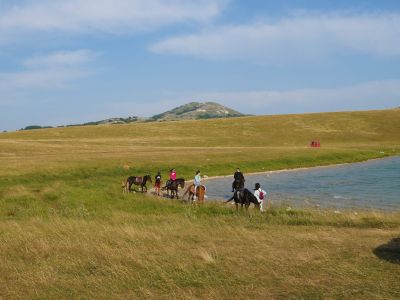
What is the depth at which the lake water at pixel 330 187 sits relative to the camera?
30.9 meters

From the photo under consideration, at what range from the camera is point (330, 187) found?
134ft

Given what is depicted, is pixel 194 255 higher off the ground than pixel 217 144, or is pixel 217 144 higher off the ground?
pixel 194 255

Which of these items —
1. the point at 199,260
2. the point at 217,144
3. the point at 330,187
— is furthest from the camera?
the point at 217,144

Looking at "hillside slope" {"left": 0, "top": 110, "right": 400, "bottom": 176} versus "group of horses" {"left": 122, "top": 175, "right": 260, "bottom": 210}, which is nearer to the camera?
"group of horses" {"left": 122, "top": 175, "right": 260, "bottom": 210}

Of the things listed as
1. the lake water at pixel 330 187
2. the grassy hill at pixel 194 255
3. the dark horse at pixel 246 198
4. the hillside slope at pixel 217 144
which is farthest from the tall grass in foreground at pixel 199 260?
the hillside slope at pixel 217 144

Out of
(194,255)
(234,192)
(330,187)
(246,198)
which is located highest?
(194,255)

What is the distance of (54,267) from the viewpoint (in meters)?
11.1

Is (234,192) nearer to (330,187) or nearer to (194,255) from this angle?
(330,187)

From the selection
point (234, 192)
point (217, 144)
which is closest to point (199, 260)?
point (234, 192)

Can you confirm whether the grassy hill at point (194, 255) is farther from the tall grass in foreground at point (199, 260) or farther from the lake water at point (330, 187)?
the lake water at point (330, 187)

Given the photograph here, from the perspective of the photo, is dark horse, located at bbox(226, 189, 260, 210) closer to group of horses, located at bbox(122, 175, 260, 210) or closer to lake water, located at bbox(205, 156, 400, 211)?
group of horses, located at bbox(122, 175, 260, 210)

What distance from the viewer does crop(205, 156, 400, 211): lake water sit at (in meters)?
30.9

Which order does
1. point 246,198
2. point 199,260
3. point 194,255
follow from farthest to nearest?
point 246,198
point 194,255
point 199,260

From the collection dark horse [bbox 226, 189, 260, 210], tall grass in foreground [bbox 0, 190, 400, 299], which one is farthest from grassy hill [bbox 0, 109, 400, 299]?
dark horse [bbox 226, 189, 260, 210]
